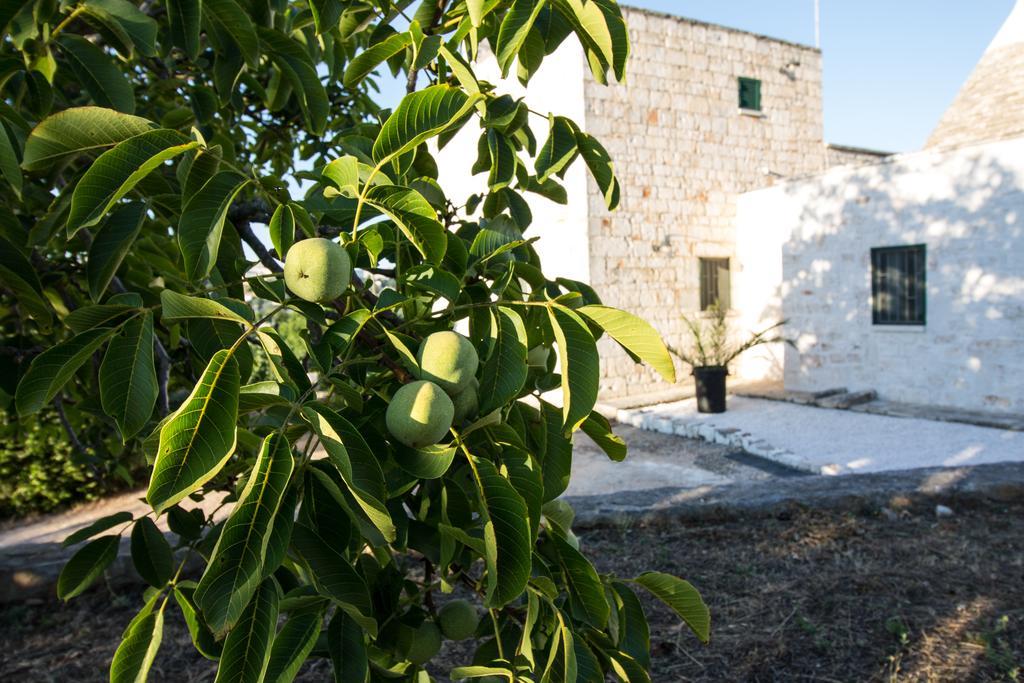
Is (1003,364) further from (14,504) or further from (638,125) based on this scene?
(14,504)

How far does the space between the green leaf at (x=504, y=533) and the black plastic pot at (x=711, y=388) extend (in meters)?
8.06

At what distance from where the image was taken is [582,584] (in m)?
1.05

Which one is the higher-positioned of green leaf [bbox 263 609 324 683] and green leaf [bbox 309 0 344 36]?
green leaf [bbox 309 0 344 36]

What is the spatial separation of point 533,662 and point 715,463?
602 centimetres

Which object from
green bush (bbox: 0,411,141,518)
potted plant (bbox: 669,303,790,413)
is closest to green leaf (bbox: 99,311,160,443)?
green bush (bbox: 0,411,141,518)

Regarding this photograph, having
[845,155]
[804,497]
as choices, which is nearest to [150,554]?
[804,497]

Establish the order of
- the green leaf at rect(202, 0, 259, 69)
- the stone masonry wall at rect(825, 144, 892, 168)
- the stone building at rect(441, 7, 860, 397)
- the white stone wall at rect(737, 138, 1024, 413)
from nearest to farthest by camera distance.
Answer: the green leaf at rect(202, 0, 259, 69)
the white stone wall at rect(737, 138, 1024, 413)
the stone building at rect(441, 7, 860, 397)
the stone masonry wall at rect(825, 144, 892, 168)

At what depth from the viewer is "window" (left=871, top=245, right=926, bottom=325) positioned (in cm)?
856

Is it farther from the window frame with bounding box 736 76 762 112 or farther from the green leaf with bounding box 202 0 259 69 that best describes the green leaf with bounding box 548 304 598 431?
the window frame with bounding box 736 76 762 112

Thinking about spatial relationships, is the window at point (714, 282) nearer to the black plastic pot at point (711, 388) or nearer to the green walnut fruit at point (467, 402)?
the black plastic pot at point (711, 388)

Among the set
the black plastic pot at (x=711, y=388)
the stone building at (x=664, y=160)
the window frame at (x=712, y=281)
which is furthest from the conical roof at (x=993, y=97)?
the black plastic pot at (x=711, y=388)

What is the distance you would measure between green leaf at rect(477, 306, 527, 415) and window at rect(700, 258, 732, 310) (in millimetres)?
10147

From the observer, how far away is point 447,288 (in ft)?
3.06

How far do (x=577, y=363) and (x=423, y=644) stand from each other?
589mm
